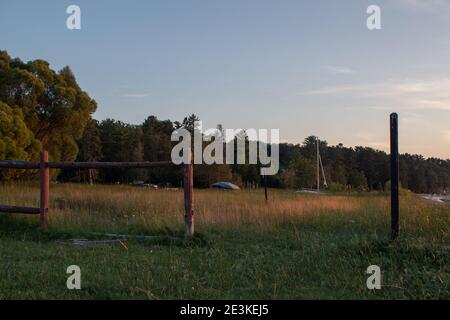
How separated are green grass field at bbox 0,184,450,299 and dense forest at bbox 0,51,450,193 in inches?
336

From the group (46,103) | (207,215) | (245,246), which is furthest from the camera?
(46,103)

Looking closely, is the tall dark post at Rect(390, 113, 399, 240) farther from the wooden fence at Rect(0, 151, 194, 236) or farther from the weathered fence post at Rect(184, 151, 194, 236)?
the wooden fence at Rect(0, 151, 194, 236)

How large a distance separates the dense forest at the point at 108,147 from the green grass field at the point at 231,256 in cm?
854

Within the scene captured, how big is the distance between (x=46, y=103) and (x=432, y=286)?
72.6 feet

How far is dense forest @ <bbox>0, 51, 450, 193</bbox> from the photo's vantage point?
21.8 m

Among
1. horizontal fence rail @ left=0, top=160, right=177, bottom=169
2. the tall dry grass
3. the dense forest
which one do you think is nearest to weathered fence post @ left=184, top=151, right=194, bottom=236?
horizontal fence rail @ left=0, top=160, right=177, bottom=169

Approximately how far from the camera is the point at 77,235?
26.0 ft

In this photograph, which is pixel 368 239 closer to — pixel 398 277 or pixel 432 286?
pixel 398 277

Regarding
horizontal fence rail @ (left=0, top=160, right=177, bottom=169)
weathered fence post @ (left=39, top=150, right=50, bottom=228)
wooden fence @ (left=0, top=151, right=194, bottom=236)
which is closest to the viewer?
wooden fence @ (left=0, top=151, right=194, bottom=236)

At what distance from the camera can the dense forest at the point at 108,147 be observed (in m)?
21.8

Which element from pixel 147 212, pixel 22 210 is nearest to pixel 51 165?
pixel 22 210

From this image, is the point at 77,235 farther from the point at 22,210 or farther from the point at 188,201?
the point at 188,201
